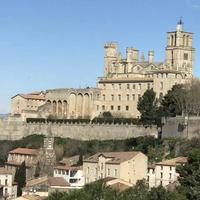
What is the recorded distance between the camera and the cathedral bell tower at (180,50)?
101875 millimetres

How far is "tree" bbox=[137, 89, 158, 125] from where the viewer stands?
85.1 meters

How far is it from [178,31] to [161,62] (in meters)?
4.74

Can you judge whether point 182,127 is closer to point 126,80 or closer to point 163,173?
point 163,173

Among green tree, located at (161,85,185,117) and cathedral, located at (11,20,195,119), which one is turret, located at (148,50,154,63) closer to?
cathedral, located at (11,20,195,119)

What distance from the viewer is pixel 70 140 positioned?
290 feet

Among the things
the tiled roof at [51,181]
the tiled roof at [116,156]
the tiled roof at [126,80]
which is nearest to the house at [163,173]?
the tiled roof at [116,156]

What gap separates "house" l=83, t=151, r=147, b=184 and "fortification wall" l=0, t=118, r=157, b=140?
9.51 m

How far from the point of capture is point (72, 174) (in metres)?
75.6

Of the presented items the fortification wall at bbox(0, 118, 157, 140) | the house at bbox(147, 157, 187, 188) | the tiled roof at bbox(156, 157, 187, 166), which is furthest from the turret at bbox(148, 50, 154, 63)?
the tiled roof at bbox(156, 157, 187, 166)

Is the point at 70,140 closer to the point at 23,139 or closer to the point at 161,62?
the point at 23,139

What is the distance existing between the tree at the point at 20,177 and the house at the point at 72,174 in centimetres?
361

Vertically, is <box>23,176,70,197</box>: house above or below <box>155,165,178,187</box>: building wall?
below

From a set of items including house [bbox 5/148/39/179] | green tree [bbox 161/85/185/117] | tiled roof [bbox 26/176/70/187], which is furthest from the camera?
green tree [bbox 161/85/185/117]

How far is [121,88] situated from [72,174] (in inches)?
964
